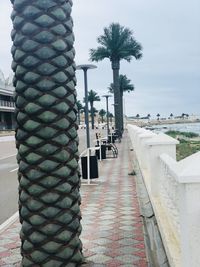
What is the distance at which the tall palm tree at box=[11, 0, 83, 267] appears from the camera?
136 inches

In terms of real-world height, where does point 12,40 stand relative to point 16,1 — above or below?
below

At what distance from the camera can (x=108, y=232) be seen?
6.38 meters

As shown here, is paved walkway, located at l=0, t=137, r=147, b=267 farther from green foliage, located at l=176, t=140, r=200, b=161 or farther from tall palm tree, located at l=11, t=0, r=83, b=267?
green foliage, located at l=176, t=140, r=200, b=161

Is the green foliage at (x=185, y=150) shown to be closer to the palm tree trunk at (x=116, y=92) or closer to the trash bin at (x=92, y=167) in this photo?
the trash bin at (x=92, y=167)

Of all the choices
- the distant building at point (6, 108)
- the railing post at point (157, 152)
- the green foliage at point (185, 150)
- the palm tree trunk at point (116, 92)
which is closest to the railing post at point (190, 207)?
the railing post at point (157, 152)

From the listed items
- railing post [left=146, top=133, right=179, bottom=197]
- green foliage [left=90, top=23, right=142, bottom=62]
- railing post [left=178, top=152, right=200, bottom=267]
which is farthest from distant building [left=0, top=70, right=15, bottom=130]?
railing post [left=178, top=152, right=200, bottom=267]

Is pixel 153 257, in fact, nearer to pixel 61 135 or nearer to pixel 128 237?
pixel 128 237

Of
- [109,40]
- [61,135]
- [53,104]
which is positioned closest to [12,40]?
[53,104]

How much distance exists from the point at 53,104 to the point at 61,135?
25 cm

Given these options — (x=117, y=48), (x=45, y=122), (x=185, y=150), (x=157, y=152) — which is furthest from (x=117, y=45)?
(x=45, y=122)

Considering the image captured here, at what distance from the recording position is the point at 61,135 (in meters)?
3.52

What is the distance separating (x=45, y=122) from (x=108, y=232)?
3335mm

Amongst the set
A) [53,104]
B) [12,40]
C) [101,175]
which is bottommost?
[101,175]

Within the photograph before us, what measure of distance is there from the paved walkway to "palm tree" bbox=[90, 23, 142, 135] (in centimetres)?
3290
